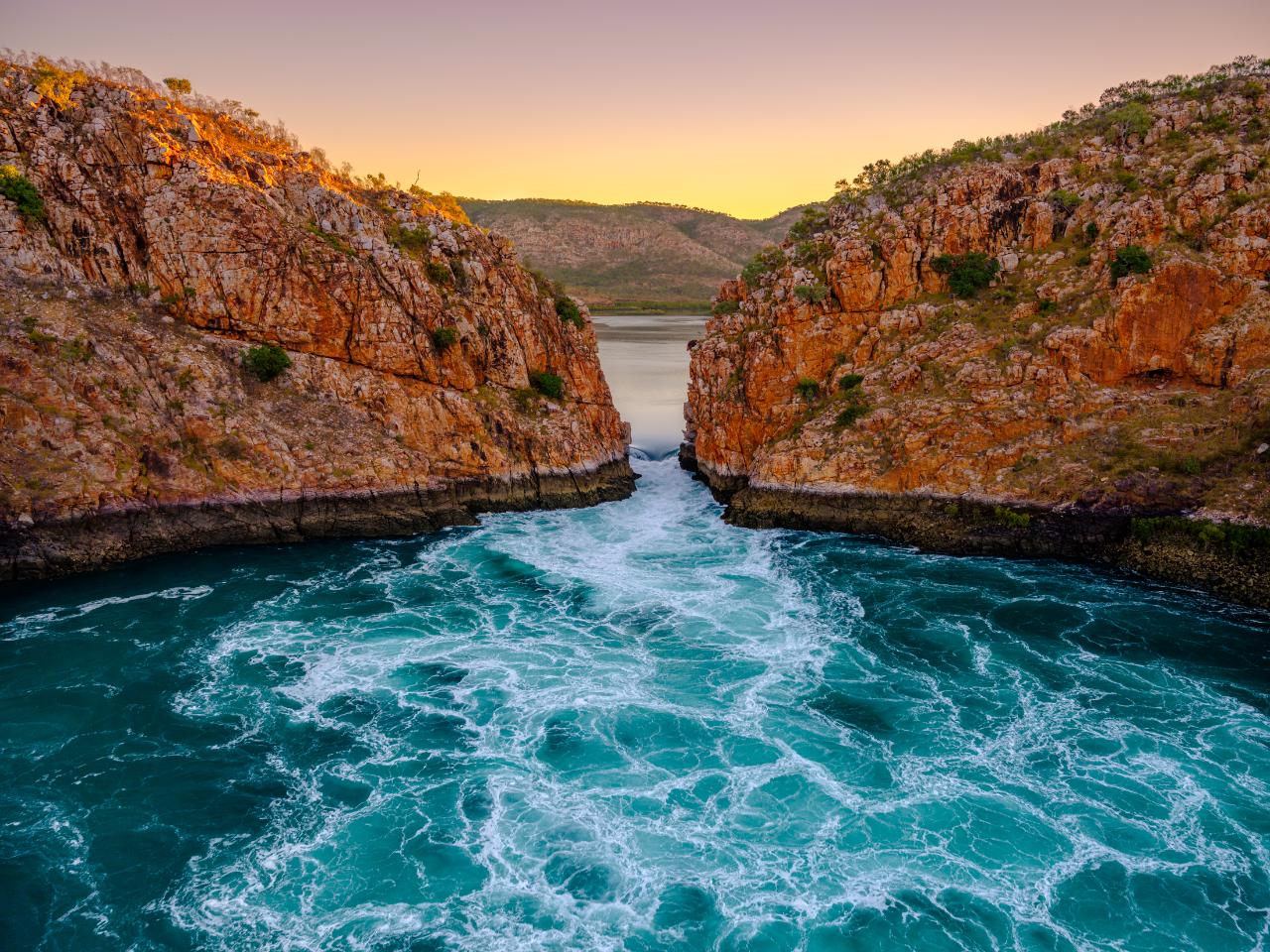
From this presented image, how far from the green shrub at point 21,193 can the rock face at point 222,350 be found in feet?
0.36

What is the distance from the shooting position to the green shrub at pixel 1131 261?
3744cm

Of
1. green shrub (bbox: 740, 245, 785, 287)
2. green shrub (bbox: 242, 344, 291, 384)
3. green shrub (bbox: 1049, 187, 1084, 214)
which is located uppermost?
green shrub (bbox: 1049, 187, 1084, 214)

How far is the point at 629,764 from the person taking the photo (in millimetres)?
20469

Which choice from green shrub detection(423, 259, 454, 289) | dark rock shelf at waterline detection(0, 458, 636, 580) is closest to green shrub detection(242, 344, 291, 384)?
dark rock shelf at waterline detection(0, 458, 636, 580)

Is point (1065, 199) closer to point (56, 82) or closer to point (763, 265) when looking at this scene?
point (763, 265)

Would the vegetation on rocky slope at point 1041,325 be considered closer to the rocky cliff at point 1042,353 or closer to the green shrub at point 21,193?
the rocky cliff at point 1042,353

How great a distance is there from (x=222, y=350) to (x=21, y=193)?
11.2m

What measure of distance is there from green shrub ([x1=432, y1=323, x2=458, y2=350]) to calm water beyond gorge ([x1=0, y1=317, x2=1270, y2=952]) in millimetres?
16923

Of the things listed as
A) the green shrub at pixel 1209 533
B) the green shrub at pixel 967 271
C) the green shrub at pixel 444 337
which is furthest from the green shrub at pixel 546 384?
the green shrub at pixel 1209 533

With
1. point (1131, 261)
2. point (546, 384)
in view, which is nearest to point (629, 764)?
point (546, 384)

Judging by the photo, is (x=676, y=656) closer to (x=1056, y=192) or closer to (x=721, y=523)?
(x=721, y=523)

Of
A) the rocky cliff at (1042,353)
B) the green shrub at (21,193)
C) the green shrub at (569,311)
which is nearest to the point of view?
the rocky cliff at (1042,353)

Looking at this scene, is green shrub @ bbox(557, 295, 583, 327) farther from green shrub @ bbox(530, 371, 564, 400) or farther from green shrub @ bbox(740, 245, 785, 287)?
green shrub @ bbox(740, 245, 785, 287)

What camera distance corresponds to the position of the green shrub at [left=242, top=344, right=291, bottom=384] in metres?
39.1
